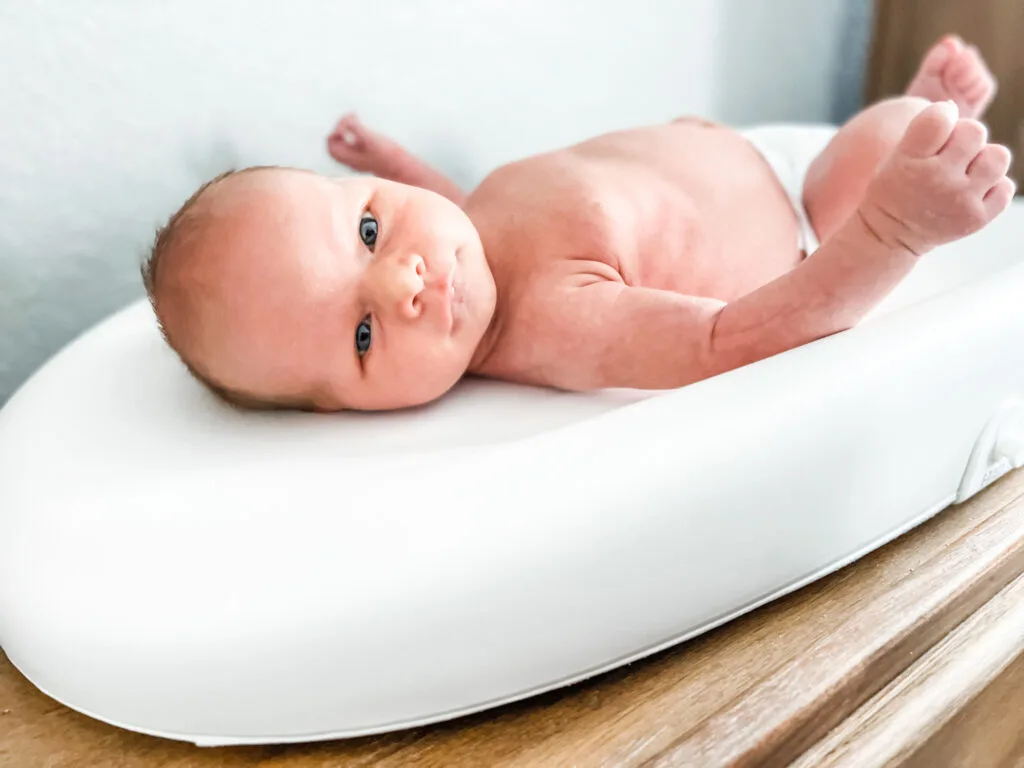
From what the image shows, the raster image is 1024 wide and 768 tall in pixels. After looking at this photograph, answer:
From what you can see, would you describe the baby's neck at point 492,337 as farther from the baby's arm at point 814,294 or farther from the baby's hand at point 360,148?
the baby's hand at point 360,148

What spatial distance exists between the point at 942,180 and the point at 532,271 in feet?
0.99

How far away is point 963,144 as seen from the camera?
50 cm

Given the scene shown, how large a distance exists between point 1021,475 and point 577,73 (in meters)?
0.74

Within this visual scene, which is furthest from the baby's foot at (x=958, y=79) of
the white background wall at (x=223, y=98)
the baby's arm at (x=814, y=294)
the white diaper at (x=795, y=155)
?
the baby's arm at (x=814, y=294)

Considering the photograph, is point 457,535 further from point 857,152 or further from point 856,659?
point 857,152

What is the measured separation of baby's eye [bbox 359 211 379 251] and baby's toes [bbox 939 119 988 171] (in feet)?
1.22

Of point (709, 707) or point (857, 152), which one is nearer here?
point (709, 707)

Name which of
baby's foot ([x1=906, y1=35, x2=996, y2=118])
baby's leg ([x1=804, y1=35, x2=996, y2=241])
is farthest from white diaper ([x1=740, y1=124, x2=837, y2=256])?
baby's foot ([x1=906, y1=35, x2=996, y2=118])

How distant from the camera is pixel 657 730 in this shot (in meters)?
0.45

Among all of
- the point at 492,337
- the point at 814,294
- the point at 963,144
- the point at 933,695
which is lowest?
the point at 933,695

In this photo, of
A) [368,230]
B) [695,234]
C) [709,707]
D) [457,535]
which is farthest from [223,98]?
[709,707]

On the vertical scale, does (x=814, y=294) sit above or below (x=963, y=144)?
below

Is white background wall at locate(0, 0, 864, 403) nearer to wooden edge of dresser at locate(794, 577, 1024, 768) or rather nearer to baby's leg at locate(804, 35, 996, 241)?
baby's leg at locate(804, 35, 996, 241)

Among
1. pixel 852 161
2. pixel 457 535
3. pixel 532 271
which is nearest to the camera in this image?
pixel 457 535
